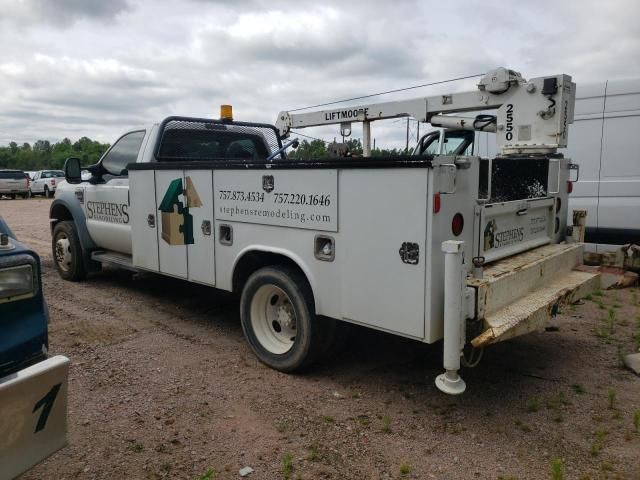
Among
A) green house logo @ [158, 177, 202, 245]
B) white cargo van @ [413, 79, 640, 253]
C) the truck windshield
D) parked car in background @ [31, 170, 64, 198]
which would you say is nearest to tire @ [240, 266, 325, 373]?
green house logo @ [158, 177, 202, 245]

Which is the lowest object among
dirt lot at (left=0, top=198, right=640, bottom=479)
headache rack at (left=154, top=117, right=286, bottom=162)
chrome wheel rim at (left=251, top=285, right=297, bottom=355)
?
dirt lot at (left=0, top=198, right=640, bottom=479)

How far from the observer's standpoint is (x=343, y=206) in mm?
3617

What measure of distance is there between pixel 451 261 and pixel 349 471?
1.28 m

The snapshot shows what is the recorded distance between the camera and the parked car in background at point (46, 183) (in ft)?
100

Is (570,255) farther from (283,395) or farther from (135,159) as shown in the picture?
(135,159)

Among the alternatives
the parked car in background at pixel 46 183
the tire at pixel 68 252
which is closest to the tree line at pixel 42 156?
the parked car in background at pixel 46 183

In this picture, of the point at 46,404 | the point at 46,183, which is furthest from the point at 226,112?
the point at 46,183

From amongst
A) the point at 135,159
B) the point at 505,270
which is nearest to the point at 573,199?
the point at 505,270

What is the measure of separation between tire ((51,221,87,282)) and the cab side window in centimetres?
111

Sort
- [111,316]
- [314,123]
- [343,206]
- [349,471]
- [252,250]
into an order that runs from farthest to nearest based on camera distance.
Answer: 1. [314,123]
2. [111,316]
3. [252,250]
4. [343,206]
5. [349,471]

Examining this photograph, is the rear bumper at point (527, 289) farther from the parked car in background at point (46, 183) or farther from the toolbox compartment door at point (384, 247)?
the parked car in background at point (46, 183)

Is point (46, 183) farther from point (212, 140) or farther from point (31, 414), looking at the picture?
point (31, 414)

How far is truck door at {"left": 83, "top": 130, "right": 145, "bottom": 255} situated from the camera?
6133mm

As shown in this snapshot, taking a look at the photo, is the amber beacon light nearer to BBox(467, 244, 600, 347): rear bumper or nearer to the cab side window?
the cab side window
